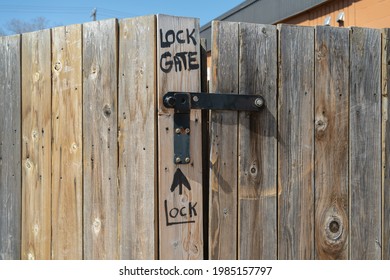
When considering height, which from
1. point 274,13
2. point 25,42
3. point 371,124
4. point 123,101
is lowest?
point 371,124

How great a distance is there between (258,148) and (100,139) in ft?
2.67

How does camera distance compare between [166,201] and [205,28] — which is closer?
Result: [166,201]

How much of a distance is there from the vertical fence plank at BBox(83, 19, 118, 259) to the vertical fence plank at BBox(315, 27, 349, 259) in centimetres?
107

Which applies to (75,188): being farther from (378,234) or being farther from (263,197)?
(378,234)

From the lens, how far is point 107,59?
1894 mm

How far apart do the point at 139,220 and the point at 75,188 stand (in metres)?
0.40

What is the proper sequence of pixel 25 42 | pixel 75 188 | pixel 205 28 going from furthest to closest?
pixel 205 28, pixel 25 42, pixel 75 188

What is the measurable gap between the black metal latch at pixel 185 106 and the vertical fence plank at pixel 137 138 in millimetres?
105

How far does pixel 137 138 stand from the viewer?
1.85 meters

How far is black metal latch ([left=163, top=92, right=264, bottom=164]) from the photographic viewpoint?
181 centimetres

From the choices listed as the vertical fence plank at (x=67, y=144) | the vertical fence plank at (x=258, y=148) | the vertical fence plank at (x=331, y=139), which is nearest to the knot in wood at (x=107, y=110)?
the vertical fence plank at (x=67, y=144)

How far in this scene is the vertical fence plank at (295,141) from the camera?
75.8 inches

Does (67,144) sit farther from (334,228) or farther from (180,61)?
(334,228)

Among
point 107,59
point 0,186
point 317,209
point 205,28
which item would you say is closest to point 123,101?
point 107,59
